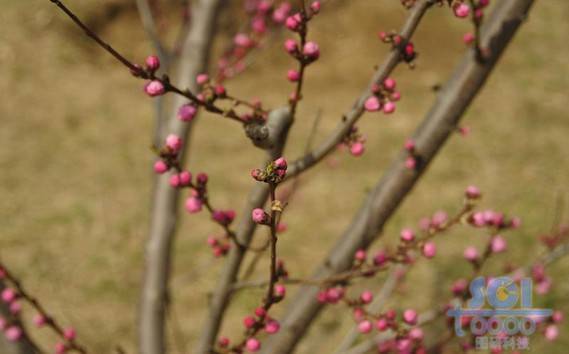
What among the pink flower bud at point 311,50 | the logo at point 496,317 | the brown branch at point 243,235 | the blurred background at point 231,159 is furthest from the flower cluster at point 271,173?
the blurred background at point 231,159

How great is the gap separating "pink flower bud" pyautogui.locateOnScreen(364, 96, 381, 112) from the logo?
90 cm

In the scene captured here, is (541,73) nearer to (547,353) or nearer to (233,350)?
(547,353)

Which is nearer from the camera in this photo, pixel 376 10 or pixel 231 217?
pixel 231 217

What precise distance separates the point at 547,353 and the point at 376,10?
594 centimetres

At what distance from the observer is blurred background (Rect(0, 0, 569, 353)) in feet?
14.6

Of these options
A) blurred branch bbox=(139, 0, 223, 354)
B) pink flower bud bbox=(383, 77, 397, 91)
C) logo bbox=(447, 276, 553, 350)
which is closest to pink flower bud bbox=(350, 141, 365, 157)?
pink flower bud bbox=(383, 77, 397, 91)

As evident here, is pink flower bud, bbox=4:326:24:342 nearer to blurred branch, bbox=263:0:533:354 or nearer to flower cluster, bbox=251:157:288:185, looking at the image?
blurred branch, bbox=263:0:533:354

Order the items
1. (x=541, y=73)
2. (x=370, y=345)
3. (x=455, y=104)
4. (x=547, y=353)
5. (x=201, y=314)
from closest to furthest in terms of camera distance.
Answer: (x=455, y=104) < (x=370, y=345) < (x=547, y=353) < (x=201, y=314) < (x=541, y=73)

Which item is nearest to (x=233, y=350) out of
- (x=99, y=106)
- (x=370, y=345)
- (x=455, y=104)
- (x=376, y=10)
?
(x=370, y=345)

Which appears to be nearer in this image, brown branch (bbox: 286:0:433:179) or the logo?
brown branch (bbox: 286:0:433:179)

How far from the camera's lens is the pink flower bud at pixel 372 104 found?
4.47ft

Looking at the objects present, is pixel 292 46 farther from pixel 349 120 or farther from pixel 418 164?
pixel 418 164

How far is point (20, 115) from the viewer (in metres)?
6.09

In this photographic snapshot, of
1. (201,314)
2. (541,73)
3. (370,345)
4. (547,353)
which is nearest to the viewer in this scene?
(370,345)
